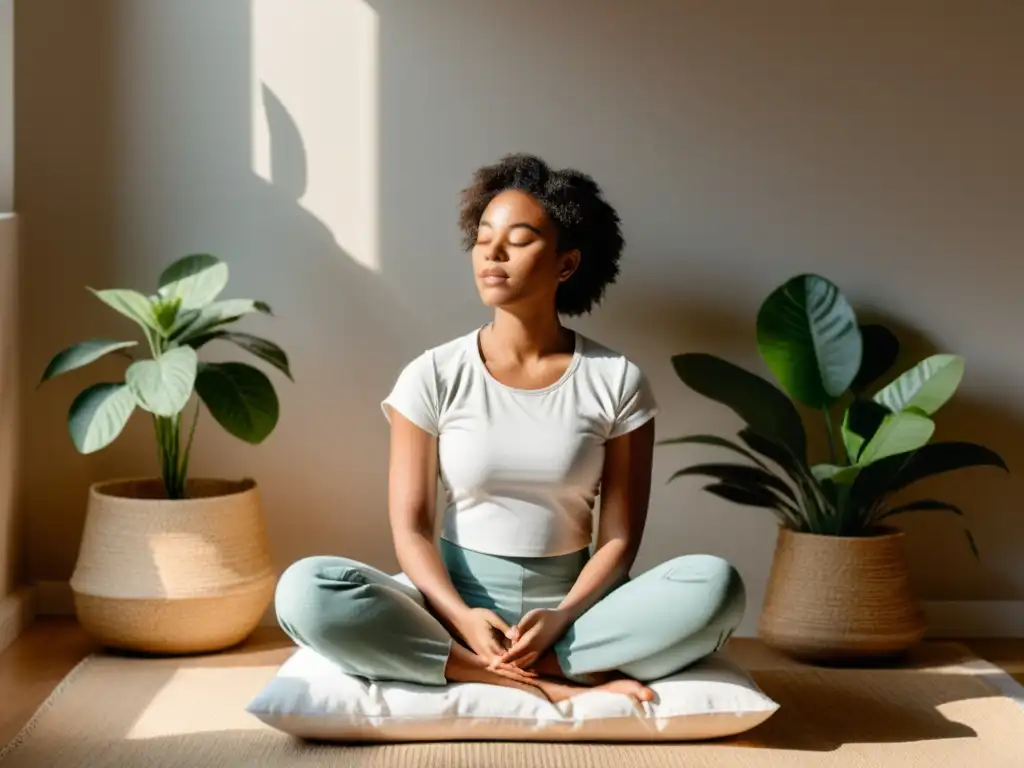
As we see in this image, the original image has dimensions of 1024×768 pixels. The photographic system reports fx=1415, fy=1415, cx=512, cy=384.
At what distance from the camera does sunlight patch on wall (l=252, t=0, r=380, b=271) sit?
290 centimetres

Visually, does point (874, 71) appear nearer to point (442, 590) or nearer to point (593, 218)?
point (593, 218)

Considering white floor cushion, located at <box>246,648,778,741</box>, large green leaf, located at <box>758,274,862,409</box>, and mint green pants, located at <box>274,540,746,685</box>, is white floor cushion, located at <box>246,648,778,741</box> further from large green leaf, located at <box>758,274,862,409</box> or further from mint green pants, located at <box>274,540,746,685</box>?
large green leaf, located at <box>758,274,862,409</box>

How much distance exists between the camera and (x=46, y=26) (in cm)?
288

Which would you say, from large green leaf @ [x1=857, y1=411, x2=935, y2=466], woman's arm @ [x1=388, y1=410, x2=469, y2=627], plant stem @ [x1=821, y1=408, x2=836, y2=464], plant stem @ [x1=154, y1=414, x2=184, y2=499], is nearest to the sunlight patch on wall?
plant stem @ [x1=154, y1=414, x2=184, y2=499]

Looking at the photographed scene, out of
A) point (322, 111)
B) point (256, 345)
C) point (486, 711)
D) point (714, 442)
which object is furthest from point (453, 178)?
point (486, 711)

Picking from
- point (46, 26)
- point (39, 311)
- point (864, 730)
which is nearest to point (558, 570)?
point (864, 730)

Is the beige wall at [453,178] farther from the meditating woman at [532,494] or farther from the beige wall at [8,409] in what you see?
the meditating woman at [532,494]

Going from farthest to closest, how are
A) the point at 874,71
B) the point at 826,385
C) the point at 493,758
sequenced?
the point at 874,71 → the point at 826,385 → the point at 493,758

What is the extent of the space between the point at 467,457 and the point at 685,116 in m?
0.98

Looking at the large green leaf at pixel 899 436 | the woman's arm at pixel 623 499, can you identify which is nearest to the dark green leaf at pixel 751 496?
the large green leaf at pixel 899 436

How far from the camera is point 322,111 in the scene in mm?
2924

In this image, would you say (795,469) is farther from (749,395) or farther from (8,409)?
(8,409)

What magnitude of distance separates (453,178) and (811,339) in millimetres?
803

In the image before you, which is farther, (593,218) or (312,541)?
(312,541)
